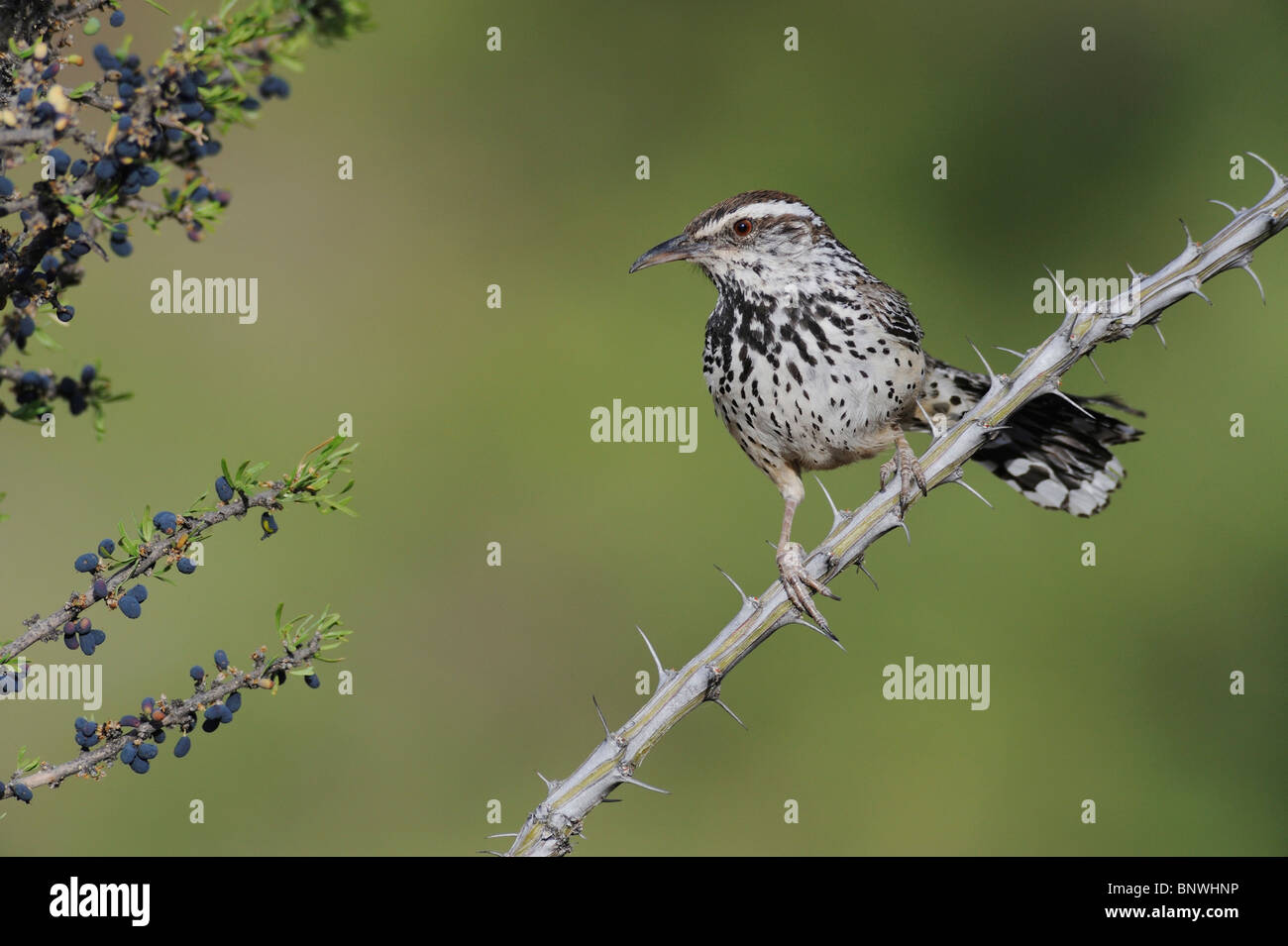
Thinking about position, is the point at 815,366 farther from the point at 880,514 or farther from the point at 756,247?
the point at 880,514

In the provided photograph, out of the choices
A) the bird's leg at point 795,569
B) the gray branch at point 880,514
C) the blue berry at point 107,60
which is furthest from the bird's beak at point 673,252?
the blue berry at point 107,60

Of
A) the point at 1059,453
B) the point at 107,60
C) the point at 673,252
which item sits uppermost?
the point at 673,252

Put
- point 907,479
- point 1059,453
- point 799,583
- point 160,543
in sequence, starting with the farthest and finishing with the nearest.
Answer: point 1059,453, point 799,583, point 907,479, point 160,543

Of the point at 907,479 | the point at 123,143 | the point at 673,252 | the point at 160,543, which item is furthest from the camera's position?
the point at 673,252

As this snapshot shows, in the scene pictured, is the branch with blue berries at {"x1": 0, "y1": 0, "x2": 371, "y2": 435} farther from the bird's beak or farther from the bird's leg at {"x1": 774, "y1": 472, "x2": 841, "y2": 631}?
the bird's beak

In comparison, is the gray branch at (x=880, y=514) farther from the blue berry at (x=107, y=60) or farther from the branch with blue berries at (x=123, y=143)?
the blue berry at (x=107, y=60)

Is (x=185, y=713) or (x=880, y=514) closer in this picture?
(x=185, y=713)

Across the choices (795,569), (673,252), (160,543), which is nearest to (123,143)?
(160,543)

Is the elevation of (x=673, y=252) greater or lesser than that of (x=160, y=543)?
greater

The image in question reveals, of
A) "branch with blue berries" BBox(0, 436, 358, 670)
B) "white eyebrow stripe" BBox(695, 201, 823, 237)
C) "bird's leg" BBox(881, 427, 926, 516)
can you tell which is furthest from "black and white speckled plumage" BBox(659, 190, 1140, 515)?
"branch with blue berries" BBox(0, 436, 358, 670)
